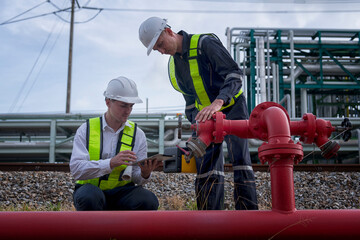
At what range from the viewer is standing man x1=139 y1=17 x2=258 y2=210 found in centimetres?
299

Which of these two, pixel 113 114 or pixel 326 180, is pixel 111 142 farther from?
pixel 326 180

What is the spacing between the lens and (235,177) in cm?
307

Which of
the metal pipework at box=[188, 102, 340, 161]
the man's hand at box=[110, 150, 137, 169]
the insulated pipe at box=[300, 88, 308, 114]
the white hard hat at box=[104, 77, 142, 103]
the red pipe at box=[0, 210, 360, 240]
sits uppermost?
the insulated pipe at box=[300, 88, 308, 114]

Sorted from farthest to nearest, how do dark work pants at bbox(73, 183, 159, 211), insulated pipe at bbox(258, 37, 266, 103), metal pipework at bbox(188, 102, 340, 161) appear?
insulated pipe at bbox(258, 37, 266, 103) < dark work pants at bbox(73, 183, 159, 211) < metal pipework at bbox(188, 102, 340, 161)

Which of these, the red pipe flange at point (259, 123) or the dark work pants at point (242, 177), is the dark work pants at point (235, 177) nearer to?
the dark work pants at point (242, 177)

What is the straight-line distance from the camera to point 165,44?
3088 mm

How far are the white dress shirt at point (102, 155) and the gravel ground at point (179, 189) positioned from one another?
1.89m

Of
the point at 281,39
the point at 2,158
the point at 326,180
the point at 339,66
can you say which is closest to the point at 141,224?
the point at 326,180

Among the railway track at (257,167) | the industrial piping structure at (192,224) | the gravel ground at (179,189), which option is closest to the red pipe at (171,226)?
the industrial piping structure at (192,224)

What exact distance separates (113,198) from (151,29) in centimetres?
143

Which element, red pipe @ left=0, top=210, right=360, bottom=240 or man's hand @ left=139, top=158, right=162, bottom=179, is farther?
man's hand @ left=139, top=158, right=162, bottom=179

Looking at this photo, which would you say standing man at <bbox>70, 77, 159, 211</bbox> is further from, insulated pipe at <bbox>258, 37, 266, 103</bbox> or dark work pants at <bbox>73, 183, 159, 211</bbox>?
insulated pipe at <bbox>258, 37, 266, 103</bbox>

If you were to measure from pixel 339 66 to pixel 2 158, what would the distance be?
14.3 m

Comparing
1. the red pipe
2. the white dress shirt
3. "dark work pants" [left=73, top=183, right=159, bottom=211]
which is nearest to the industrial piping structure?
Answer: the red pipe
